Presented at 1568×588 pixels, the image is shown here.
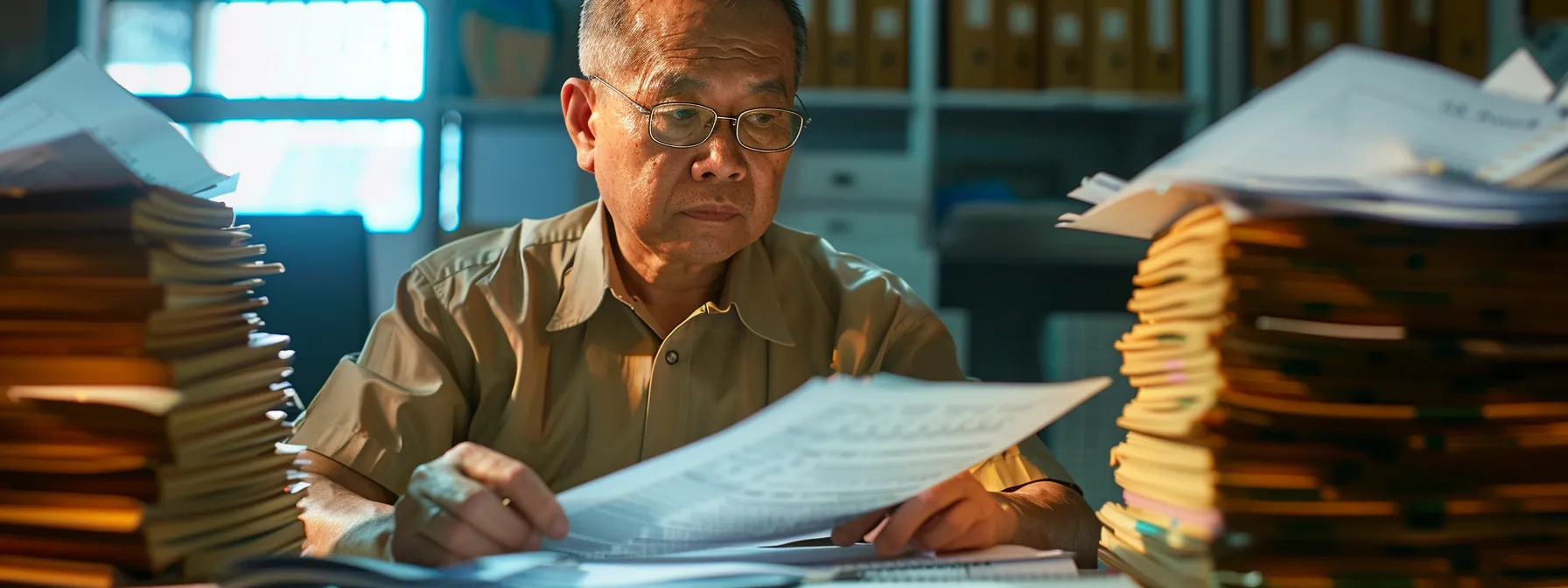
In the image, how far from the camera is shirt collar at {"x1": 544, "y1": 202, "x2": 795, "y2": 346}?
3.96ft

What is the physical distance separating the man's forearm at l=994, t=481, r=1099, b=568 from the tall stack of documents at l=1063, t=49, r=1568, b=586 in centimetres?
26

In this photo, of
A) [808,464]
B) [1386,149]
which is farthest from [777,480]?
[1386,149]

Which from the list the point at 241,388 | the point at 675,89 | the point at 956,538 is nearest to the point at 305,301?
the point at 675,89

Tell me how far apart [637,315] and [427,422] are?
248mm

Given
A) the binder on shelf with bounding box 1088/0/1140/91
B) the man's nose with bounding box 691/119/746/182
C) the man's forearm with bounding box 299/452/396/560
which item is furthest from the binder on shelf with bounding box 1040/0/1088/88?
the man's forearm with bounding box 299/452/396/560

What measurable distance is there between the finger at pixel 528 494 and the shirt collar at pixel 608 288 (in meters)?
0.56

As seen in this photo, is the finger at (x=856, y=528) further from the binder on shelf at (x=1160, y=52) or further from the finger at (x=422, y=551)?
the binder on shelf at (x=1160, y=52)

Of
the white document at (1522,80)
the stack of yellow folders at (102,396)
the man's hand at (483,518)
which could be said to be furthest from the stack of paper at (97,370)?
the white document at (1522,80)

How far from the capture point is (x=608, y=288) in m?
1.21

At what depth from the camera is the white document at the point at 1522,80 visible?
0.60m

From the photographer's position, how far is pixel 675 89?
1140 millimetres

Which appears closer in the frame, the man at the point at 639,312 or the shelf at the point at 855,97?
the man at the point at 639,312

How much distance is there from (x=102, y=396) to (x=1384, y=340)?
0.62 metres

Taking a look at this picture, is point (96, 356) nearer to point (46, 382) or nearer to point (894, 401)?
point (46, 382)
